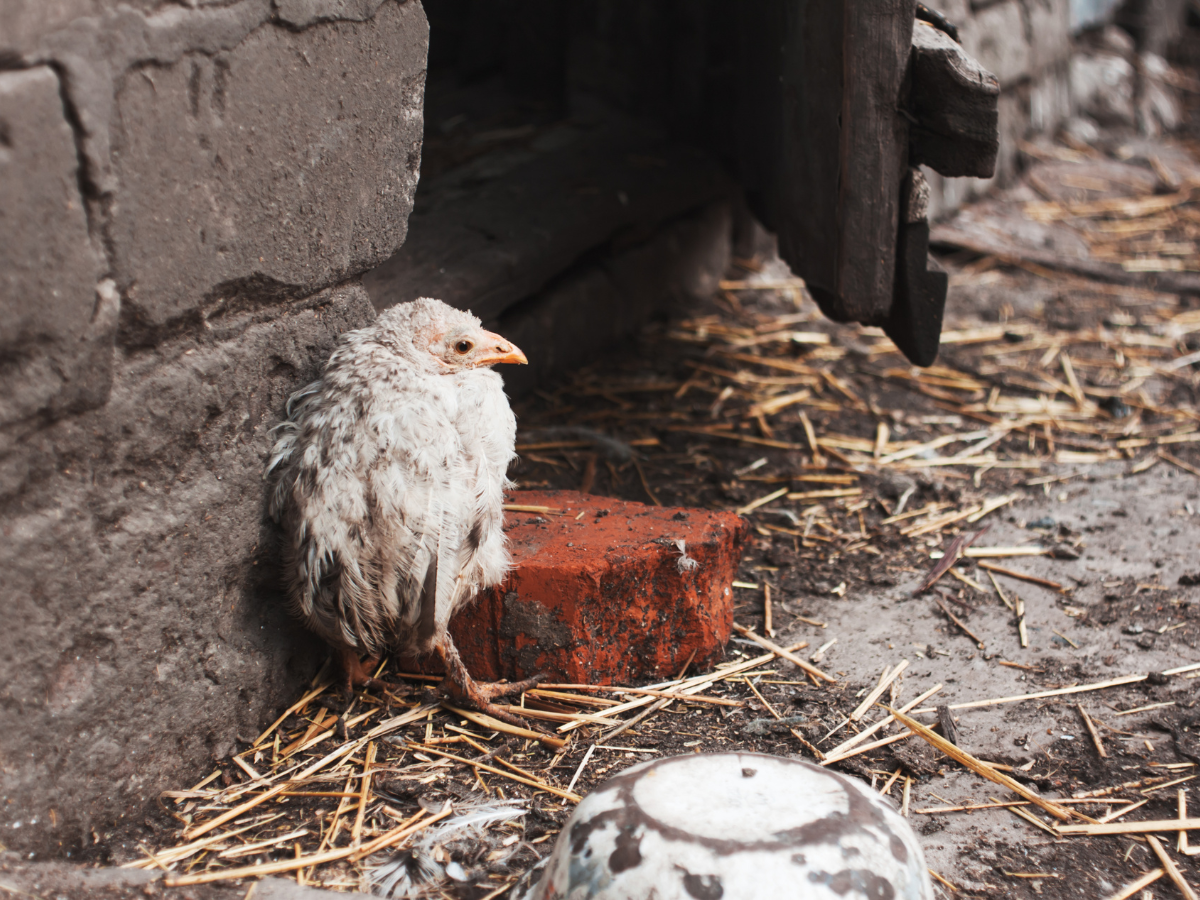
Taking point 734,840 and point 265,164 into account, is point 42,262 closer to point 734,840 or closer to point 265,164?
point 265,164

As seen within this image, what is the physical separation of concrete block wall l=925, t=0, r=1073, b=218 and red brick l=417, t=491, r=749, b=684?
14.9ft

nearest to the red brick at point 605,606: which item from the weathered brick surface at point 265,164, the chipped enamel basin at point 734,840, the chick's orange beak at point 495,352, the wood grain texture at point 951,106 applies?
the chick's orange beak at point 495,352

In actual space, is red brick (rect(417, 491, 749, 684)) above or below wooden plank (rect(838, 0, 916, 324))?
below

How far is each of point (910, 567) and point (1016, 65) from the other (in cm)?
548

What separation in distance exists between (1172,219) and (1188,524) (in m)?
4.47

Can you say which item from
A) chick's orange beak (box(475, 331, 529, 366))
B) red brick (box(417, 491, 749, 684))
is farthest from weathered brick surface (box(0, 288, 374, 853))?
red brick (box(417, 491, 749, 684))

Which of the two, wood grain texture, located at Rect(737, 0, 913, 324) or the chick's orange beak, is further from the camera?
wood grain texture, located at Rect(737, 0, 913, 324)

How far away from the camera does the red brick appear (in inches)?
107

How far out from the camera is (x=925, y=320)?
3.58m

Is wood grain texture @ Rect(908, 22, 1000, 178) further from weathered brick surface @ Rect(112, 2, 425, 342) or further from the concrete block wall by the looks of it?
the concrete block wall

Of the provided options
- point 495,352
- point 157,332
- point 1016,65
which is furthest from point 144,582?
point 1016,65

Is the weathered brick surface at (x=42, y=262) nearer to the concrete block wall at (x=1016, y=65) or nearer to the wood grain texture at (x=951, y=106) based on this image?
the wood grain texture at (x=951, y=106)

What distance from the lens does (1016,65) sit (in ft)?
24.5

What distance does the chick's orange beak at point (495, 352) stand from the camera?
104 inches
